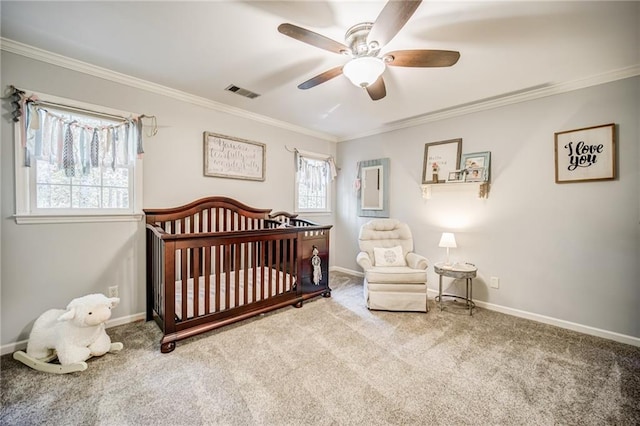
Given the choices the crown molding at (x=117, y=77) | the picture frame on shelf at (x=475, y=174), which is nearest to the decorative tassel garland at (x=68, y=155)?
Answer: the crown molding at (x=117, y=77)

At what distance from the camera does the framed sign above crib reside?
3.12 m

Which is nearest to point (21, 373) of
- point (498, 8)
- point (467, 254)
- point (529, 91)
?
point (498, 8)

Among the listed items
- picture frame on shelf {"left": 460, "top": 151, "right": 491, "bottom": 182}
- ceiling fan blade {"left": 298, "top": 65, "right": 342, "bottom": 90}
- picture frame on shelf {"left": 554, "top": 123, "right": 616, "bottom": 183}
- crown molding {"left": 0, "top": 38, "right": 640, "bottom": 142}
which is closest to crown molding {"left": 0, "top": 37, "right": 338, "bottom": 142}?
crown molding {"left": 0, "top": 38, "right": 640, "bottom": 142}

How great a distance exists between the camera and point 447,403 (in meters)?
Answer: 1.54

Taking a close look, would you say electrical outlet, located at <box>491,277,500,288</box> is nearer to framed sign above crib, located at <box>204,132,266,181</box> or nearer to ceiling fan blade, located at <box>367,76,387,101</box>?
ceiling fan blade, located at <box>367,76,387,101</box>

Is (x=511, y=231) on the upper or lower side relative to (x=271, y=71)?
lower

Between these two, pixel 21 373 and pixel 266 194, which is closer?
pixel 21 373

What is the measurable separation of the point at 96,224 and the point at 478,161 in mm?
4011

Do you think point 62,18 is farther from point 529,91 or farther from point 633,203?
point 633,203

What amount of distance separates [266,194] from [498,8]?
2978 mm

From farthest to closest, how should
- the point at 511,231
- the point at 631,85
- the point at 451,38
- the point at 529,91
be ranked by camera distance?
the point at 511,231 < the point at 529,91 < the point at 631,85 < the point at 451,38

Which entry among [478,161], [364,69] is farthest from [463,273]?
[364,69]

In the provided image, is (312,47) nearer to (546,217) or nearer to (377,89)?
(377,89)

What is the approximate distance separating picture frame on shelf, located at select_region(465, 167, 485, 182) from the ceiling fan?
1.74m
